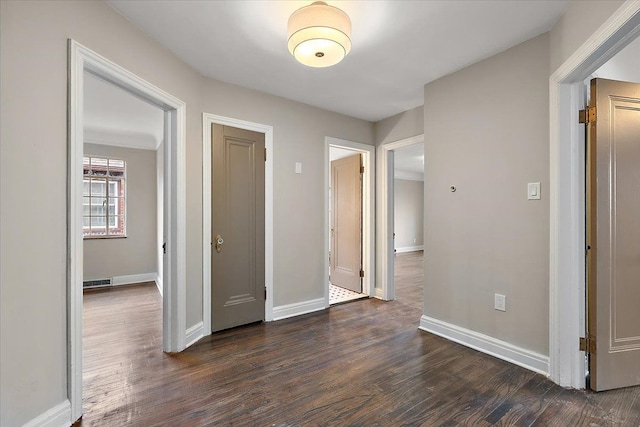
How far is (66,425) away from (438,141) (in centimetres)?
342

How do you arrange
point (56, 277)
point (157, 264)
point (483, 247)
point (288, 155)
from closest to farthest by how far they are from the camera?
point (56, 277)
point (483, 247)
point (288, 155)
point (157, 264)

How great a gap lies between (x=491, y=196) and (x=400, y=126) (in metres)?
1.76

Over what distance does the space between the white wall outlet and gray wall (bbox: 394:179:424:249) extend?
6.79 metres

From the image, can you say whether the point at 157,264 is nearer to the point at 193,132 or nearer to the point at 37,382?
the point at 193,132

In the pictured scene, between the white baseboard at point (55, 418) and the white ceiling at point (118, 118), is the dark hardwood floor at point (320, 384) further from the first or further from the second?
the white ceiling at point (118, 118)

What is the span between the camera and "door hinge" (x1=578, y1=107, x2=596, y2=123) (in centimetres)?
191

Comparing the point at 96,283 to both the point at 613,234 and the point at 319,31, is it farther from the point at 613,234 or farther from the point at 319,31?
the point at 613,234

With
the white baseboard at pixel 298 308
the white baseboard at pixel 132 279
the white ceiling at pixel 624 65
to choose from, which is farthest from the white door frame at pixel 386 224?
the white baseboard at pixel 132 279

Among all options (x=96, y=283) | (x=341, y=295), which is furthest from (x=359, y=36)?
(x=96, y=283)

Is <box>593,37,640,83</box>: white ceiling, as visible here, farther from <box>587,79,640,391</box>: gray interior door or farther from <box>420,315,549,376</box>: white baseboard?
<box>420,315,549,376</box>: white baseboard

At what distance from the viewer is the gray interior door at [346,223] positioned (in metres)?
4.35

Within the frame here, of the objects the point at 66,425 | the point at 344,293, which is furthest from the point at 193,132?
the point at 344,293

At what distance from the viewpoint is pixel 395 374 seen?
7.06 feet

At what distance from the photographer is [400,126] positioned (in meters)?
3.86
